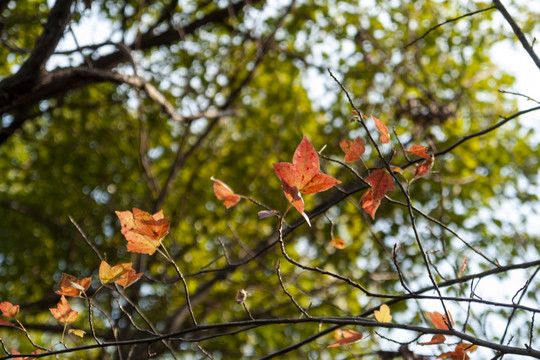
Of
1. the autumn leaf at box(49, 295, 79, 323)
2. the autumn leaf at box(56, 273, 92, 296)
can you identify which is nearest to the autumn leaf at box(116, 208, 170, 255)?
the autumn leaf at box(56, 273, 92, 296)

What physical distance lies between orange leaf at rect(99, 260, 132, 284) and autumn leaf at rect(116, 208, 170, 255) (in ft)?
0.26

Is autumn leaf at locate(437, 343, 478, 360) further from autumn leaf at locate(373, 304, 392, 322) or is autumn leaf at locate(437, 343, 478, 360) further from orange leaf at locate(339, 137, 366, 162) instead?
orange leaf at locate(339, 137, 366, 162)

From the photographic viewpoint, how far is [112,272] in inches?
49.2

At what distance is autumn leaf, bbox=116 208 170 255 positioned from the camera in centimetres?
119

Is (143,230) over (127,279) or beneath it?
over

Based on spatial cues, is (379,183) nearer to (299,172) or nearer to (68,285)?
(299,172)

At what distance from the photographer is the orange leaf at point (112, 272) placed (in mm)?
1231

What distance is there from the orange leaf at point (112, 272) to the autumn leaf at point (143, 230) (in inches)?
3.1

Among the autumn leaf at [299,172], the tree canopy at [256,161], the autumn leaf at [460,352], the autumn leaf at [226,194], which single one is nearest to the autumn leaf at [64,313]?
the autumn leaf at [226,194]

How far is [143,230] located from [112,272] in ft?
0.53

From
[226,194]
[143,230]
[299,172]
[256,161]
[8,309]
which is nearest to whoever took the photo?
[299,172]

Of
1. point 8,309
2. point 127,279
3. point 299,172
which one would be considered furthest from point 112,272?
point 299,172

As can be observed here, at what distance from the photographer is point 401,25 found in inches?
187

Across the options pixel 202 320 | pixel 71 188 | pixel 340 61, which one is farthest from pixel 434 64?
pixel 71 188
